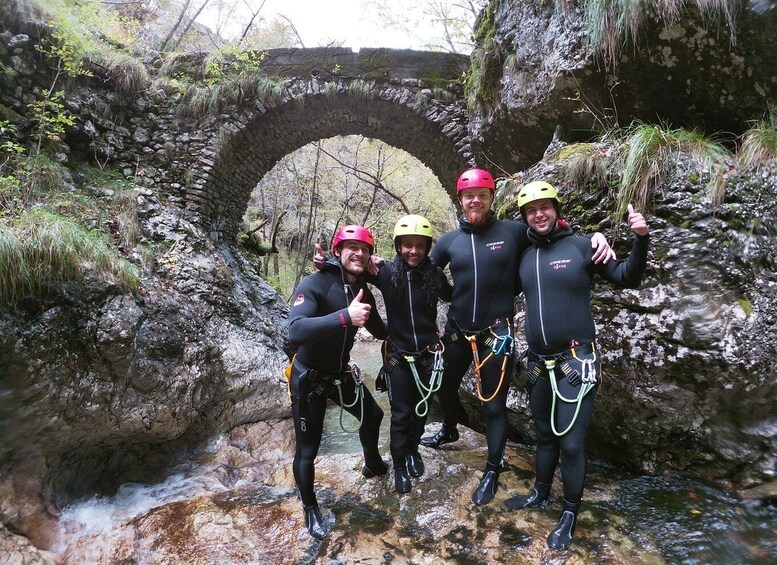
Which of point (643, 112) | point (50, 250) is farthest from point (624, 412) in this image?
point (50, 250)

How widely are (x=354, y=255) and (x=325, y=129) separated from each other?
549 cm

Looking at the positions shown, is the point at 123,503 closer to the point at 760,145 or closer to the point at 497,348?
the point at 497,348

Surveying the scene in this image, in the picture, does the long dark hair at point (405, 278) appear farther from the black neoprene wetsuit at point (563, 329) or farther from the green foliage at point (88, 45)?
the green foliage at point (88, 45)

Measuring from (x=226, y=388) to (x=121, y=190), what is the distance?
3364mm

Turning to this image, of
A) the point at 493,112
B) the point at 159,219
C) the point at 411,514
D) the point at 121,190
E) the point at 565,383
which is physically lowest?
the point at 411,514

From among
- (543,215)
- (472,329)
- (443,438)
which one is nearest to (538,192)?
(543,215)

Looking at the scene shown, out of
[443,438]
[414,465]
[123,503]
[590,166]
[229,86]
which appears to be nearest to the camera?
[414,465]

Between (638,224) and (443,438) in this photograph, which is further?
(443,438)

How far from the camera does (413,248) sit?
2.76m

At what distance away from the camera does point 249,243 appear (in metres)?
9.25

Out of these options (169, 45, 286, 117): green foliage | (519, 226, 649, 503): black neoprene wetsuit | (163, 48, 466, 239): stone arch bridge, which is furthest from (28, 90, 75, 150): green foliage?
(519, 226, 649, 503): black neoprene wetsuit

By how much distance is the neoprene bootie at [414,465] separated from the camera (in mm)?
3072

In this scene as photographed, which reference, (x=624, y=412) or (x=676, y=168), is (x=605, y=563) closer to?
(x=624, y=412)

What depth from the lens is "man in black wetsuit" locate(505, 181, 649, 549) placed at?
2250 millimetres
